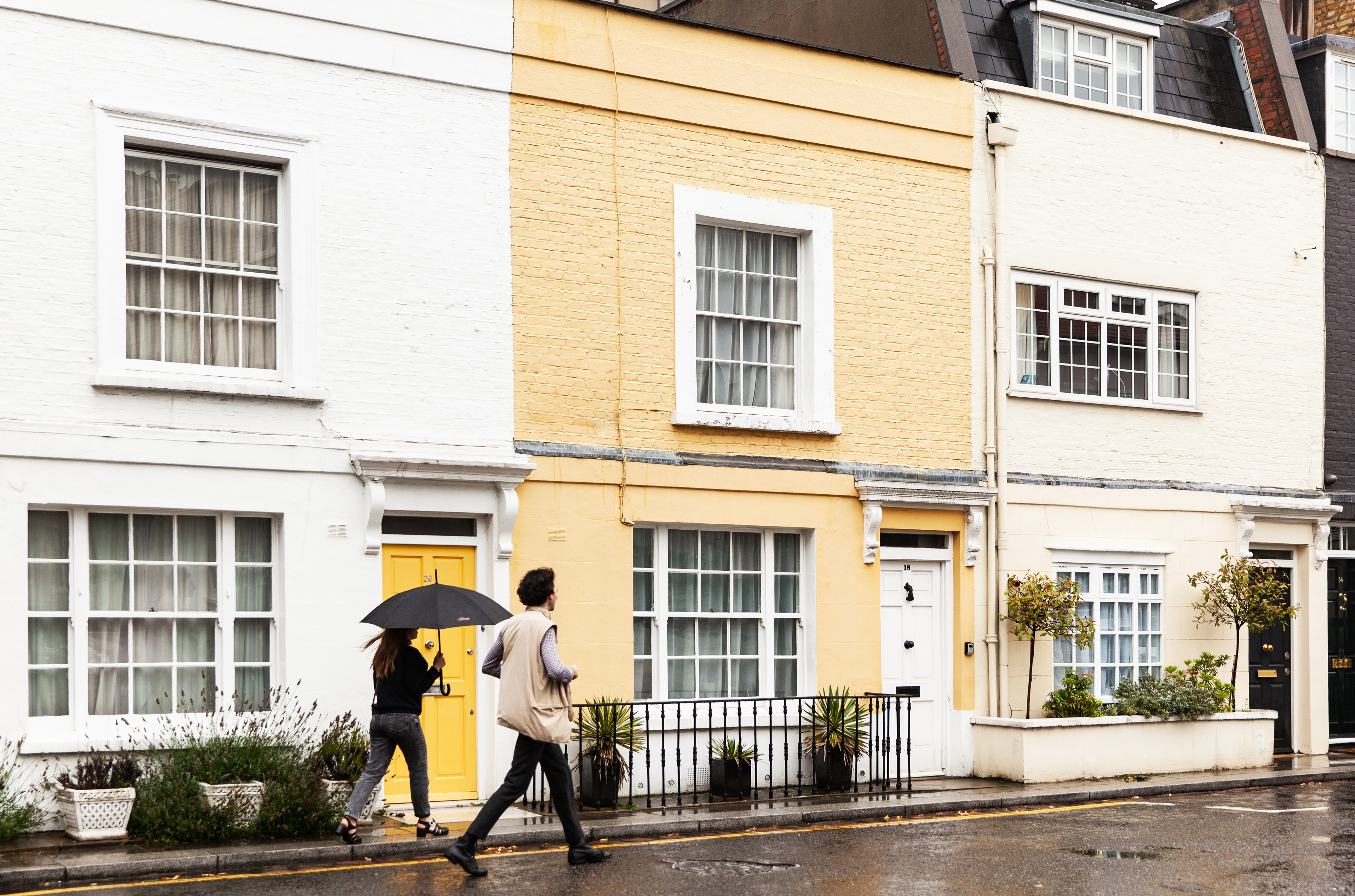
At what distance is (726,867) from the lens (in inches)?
404

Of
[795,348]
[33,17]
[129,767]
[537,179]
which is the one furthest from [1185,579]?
[33,17]

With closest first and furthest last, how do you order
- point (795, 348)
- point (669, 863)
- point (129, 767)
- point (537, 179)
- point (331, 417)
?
1. point (669, 863)
2. point (129, 767)
3. point (331, 417)
4. point (537, 179)
5. point (795, 348)

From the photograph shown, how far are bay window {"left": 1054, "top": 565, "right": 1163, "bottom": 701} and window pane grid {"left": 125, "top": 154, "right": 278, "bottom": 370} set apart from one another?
9226mm

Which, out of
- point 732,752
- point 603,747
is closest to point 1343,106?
point 732,752

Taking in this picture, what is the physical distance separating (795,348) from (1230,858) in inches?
267

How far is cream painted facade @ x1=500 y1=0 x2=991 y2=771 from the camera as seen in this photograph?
1396 centimetres

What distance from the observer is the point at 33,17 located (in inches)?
463

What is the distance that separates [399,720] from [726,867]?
2.57 m

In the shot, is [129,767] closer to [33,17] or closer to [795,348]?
[33,17]

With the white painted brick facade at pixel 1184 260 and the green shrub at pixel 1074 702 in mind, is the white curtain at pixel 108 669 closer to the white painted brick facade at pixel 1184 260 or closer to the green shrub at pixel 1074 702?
the white painted brick facade at pixel 1184 260

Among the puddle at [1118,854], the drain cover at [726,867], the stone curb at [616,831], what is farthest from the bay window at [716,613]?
the puddle at [1118,854]

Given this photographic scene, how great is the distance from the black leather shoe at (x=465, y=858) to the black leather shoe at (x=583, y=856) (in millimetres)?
658

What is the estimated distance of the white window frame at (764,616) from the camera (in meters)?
14.5

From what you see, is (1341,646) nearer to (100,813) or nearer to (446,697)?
(446,697)
